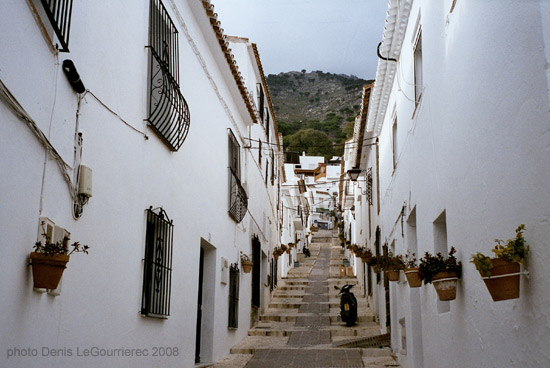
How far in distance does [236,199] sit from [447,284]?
7.45m

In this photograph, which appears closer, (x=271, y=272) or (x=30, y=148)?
(x=30, y=148)

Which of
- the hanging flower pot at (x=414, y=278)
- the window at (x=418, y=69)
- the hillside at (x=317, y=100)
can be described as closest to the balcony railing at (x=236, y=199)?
the window at (x=418, y=69)

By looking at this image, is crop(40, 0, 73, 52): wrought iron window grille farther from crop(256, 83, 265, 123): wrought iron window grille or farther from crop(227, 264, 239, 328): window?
crop(256, 83, 265, 123): wrought iron window grille

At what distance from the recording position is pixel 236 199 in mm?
12766

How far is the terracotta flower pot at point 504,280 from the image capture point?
12.4 ft

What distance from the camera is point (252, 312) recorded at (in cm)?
1550

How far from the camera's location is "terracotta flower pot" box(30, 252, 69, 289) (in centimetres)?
392

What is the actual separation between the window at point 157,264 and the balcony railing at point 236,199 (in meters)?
4.52

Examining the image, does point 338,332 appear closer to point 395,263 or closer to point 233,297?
point 233,297

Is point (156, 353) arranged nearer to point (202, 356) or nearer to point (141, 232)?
point (141, 232)

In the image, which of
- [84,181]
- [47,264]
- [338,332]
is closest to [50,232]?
[47,264]

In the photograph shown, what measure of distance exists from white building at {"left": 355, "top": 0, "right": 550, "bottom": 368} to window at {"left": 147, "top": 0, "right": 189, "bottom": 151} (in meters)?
3.23

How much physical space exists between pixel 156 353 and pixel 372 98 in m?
8.21

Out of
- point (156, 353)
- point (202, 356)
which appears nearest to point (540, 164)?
point (156, 353)
